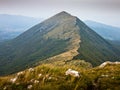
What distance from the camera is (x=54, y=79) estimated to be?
239ft

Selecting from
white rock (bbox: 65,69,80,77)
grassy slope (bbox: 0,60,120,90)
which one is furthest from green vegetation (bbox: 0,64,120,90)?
white rock (bbox: 65,69,80,77)

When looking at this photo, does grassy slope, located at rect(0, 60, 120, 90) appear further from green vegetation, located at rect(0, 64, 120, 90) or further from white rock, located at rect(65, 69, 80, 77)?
white rock, located at rect(65, 69, 80, 77)

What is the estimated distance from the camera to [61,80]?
234 ft

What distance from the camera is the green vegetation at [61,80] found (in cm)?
6550

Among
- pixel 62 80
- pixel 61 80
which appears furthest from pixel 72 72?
pixel 61 80

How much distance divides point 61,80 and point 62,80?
0.30m

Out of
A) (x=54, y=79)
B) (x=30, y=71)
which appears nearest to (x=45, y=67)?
(x=30, y=71)

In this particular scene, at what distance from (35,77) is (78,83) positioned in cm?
1760

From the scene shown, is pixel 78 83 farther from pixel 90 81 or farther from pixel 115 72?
pixel 115 72

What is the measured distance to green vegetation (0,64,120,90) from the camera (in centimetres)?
6550

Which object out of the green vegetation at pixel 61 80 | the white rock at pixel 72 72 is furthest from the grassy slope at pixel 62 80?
the white rock at pixel 72 72

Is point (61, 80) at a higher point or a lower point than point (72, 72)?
lower

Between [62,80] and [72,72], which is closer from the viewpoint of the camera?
[62,80]

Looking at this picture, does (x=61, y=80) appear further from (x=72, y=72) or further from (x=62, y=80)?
(x=72, y=72)
